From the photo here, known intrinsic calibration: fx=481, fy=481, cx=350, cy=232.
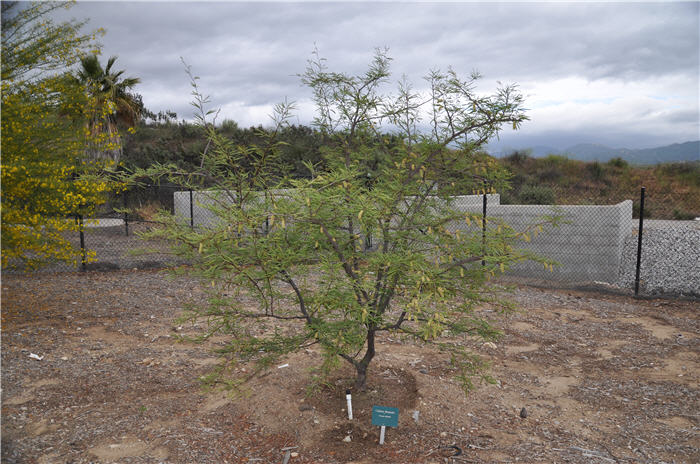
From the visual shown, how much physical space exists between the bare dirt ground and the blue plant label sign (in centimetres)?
23

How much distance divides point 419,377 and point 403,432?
97cm

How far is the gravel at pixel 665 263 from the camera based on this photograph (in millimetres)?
7980

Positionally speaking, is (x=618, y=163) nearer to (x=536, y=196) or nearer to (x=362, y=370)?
(x=536, y=196)

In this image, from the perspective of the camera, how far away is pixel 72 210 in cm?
664

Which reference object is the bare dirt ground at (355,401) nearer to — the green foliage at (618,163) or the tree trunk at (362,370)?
the tree trunk at (362,370)

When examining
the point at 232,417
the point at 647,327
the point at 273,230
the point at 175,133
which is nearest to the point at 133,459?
the point at 232,417

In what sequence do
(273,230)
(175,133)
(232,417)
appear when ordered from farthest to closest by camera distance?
(175,133) < (232,417) < (273,230)

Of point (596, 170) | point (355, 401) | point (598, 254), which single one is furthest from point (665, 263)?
point (596, 170)

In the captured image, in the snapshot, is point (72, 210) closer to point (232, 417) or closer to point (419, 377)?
point (232, 417)

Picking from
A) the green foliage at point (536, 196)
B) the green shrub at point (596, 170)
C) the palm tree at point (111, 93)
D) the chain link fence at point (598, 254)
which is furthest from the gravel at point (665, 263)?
the green shrub at point (596, 170)

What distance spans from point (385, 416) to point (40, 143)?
5532mm

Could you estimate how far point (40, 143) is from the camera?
604cm

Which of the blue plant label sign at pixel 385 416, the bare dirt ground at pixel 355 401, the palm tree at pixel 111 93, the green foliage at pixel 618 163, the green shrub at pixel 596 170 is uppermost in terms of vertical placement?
the palm tree at pixel 111 93

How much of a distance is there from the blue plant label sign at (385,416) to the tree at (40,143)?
12.3 ft
